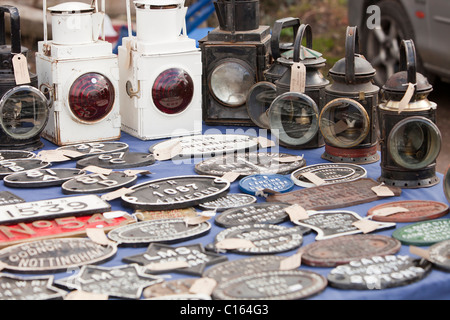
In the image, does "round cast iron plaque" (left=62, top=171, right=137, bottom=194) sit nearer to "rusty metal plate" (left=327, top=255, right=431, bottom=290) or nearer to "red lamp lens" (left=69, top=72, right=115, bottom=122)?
"red lamp lens" (left=69, top=72, right=115, bottom=122)

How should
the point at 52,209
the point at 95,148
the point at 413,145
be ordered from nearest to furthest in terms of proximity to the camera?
the point at 52,209 < the point at 413,145 < the point at 95,148

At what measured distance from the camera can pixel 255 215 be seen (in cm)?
241

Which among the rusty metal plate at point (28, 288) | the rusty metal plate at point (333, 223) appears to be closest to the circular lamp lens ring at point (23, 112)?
the rusty metal plate at point (28, 288)

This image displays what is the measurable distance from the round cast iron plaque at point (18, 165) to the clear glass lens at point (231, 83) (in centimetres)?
98

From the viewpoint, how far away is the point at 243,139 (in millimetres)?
3248

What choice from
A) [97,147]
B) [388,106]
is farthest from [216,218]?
[97,147]

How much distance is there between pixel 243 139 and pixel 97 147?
651 millimetres

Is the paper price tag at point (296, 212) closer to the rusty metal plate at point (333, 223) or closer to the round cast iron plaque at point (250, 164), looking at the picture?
the rusty metal plate at point (333, 223)

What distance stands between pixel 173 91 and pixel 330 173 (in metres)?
0.90

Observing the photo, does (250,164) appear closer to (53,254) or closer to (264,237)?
(264,237)

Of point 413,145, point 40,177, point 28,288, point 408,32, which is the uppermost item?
point 408,32

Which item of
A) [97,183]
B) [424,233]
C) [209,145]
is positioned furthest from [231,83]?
[424,233]

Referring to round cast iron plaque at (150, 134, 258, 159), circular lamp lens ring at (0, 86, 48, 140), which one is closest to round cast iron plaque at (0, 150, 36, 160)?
circular lamp lens ring at (0, 86, 48, 140)
